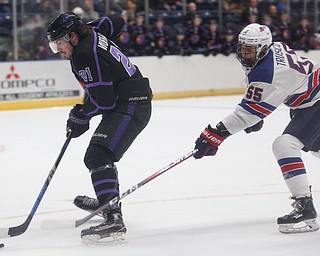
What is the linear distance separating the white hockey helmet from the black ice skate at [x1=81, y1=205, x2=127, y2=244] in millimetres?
959

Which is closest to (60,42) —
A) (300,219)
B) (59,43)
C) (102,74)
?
(59,43)

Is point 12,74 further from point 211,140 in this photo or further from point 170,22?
point 211,140

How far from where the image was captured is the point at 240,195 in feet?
17.5

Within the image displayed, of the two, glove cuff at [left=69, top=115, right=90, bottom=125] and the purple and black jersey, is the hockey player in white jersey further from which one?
glove cuff at [left=69, top=115, right=90, bottom=125]

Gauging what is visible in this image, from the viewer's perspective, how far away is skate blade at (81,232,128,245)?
13.5 ft

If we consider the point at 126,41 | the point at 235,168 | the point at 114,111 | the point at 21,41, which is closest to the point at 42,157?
the point at 235,168

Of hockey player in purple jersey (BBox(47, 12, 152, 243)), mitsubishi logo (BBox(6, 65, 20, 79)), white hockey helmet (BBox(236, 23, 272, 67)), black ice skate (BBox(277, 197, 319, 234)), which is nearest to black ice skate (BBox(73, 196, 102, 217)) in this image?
hockey player in purple jersey (BBox(47, 12, 152, 243))

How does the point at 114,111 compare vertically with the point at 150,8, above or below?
above

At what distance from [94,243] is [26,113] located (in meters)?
6.89

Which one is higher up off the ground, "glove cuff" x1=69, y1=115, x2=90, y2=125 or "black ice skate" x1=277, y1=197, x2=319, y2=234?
"glove cuff" x1=69, y1=115, x2=90, y2=125

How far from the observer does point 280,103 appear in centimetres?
418

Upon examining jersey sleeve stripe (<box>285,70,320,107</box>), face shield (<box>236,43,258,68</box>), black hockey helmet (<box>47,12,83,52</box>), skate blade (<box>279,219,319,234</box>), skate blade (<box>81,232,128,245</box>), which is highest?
black hockey helmet (<box>47,12,83,52</box>)

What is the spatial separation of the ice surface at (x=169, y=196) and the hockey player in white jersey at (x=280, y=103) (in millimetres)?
190

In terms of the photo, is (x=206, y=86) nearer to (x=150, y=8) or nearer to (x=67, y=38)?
(x=150, y=8)
